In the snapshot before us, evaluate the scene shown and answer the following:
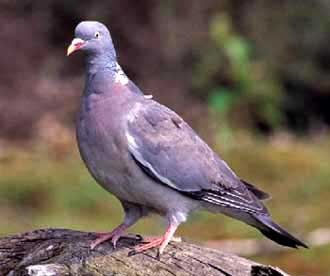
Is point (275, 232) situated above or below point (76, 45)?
below

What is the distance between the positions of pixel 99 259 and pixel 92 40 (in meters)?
0.99

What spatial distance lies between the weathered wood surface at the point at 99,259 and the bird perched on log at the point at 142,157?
7 cm

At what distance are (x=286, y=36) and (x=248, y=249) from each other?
24.9 ft

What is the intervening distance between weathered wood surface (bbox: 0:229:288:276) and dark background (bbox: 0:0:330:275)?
3.41m

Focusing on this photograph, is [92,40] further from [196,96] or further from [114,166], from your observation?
[196,96]

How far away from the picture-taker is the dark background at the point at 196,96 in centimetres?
989

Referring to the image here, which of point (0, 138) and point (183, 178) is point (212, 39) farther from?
point (183, 178)

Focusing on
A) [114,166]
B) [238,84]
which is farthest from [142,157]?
[238,84]

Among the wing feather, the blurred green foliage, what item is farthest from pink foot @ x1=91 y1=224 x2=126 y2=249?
the blurred green foliage

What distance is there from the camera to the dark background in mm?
9891

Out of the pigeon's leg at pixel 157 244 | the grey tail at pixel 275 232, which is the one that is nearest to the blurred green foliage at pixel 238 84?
the grey tail at pixel 275 232

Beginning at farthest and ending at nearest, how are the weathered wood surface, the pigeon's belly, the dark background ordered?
the dark background
the pigeon's belly
the weathered wood surface

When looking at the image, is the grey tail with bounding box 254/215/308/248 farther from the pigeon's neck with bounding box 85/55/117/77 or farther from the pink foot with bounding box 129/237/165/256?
the pigeon's neck with bounding box 85/55/117/77

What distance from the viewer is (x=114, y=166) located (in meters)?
5.32
